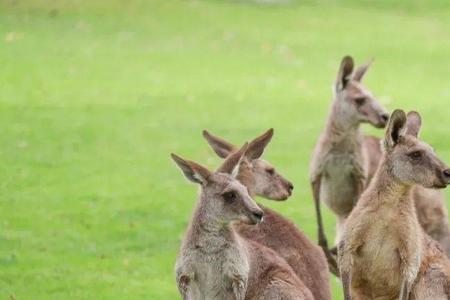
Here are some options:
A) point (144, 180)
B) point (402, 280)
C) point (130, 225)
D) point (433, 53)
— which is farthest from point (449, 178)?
point (433, 53)

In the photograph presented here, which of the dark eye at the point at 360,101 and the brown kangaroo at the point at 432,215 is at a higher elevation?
the dark eye at the point at 360,101

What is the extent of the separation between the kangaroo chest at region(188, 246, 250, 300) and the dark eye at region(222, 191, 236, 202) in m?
0.28

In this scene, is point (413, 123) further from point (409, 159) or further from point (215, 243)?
point (215, 243)

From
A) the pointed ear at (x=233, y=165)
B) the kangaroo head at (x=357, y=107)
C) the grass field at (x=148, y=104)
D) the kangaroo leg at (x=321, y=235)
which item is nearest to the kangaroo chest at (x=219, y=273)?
the pointed ear at (x=233, y=165)

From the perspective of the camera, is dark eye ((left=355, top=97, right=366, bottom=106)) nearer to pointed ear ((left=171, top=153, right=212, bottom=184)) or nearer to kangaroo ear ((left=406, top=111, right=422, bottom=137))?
kangaroo ear ((left=406, top=111, right=422, bottom=137))

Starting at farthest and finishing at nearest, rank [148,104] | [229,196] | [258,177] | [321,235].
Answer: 1. [148,104]
2. [321,235]
3. [258,177]
4. [229,196]

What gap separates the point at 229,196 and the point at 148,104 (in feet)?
34.6

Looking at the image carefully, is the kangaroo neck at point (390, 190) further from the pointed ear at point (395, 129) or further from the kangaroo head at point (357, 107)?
the kangaroo head at point (357, 107)

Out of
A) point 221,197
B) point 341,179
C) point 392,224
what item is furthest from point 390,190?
point 341,179

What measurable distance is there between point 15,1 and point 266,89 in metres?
6.59

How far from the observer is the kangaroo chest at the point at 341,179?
11766 mm

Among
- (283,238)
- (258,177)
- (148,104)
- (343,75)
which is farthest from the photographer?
(148,104)

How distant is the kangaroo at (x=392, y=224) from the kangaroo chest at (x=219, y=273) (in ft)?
2.69

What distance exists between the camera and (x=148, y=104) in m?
18.7
